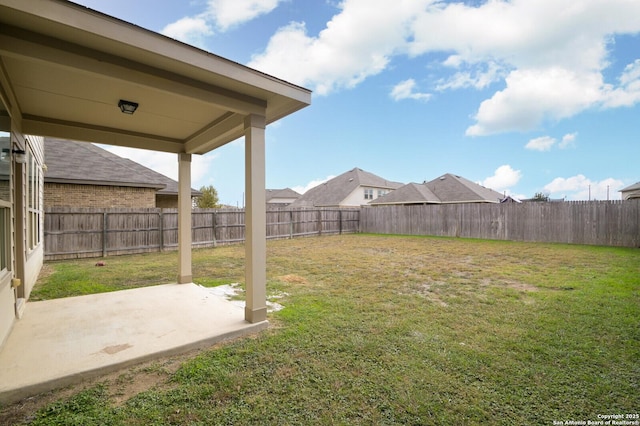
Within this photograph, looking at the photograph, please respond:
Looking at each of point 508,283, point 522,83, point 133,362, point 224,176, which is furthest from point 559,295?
point 224,176

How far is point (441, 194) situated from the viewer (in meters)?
23.2

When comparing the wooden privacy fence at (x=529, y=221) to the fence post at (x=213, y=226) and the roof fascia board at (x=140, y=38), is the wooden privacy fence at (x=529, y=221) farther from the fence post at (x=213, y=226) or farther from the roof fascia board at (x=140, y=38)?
the roof fascia board at (x=140, y=38)

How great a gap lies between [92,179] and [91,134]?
7.94 meters

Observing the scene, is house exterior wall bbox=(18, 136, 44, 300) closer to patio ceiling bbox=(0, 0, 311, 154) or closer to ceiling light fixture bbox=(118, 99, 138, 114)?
patio ceiling bbox=(0, 0, 311, 154)

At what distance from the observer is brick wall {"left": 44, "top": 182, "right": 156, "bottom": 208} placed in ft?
33.2

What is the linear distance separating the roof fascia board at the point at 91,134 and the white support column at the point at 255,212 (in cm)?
242

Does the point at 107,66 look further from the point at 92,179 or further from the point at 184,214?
the point at 92,179

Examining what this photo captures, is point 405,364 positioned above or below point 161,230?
below

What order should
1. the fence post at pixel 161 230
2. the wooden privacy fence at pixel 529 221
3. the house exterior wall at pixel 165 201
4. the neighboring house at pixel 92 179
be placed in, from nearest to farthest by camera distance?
the neighboring house at pixel 92 179
the fence post at pixel 161 230
the wooden privacy fence at pixel 529 221
the house exterior wall at pixel 165 201

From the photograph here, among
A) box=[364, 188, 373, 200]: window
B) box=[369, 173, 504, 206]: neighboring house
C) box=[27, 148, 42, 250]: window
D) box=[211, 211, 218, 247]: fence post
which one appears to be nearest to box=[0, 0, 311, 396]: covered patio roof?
box=[27, 148, 42, 250]: window

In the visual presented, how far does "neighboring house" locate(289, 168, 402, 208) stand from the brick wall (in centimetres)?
1794

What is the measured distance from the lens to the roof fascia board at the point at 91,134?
13.4ft

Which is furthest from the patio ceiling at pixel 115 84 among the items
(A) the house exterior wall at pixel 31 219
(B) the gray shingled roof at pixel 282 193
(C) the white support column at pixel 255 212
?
(B) the gray shingled roof at pixel 282 193

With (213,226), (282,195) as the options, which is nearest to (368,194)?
(282,195)
